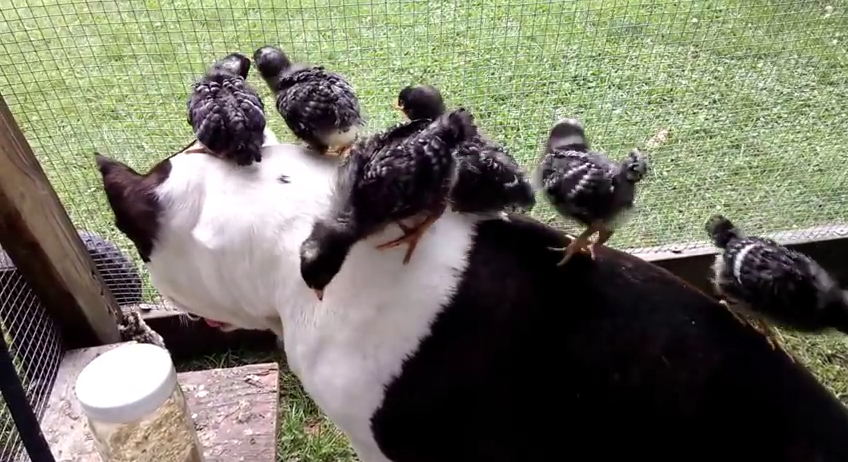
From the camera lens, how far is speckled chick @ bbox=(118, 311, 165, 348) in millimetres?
2230

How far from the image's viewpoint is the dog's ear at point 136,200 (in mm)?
1243

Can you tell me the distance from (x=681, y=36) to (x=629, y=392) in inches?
64.4

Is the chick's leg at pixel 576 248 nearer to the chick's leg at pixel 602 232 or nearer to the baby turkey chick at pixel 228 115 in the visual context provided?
the chick's leg at pixel 602 232

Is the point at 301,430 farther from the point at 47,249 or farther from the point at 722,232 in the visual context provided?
the point at 722,232

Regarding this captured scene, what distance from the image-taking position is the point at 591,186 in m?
1.47

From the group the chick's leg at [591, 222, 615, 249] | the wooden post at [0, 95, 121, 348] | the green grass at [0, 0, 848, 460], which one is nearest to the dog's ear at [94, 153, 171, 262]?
the wooden post at [0, 95, 121, 348]

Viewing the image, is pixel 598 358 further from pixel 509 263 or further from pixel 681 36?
pixel 681 36

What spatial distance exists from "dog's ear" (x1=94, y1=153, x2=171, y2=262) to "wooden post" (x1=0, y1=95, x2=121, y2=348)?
22.3 inches

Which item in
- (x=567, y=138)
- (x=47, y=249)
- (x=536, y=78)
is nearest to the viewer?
(x=567, y=138)

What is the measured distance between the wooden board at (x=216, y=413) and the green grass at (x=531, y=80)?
204mm

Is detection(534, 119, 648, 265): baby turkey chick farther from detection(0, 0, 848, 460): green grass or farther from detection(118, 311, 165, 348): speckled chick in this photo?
detection(118, 311, 165, 348): speckled chick

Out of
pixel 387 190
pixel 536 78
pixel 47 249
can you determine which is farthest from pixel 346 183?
pixel 536 78

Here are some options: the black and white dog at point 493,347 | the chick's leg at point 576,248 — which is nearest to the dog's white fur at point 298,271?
the black and white dog at point 493,347

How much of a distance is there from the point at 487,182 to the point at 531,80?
1.38 m
